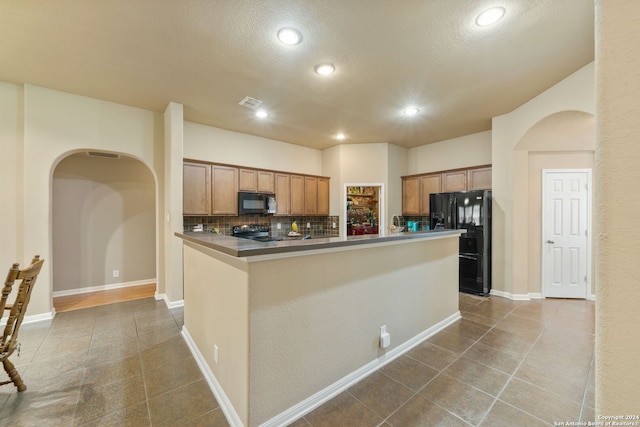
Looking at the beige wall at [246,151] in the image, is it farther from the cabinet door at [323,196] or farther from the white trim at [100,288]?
the white trim at [100,288]

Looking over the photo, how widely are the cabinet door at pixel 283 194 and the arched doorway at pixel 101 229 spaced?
8.32 feet

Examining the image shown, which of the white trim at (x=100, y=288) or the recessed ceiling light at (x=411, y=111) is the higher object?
the recessed ceiling light at (x=411, y=111)

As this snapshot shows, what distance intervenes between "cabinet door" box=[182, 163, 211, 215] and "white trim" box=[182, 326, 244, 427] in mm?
2267

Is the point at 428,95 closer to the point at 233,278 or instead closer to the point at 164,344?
the point at 233,278

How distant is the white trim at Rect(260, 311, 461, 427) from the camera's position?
5.40ft

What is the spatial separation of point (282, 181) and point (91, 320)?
12.3 feet

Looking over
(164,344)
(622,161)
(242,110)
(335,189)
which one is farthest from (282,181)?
(622,161)

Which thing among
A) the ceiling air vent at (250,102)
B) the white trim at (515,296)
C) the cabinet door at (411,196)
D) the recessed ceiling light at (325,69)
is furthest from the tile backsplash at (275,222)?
the white trim at (515,296)

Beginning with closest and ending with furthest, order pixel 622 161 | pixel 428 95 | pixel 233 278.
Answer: pixel 622 161, pixel 233 278, pixel 428 95

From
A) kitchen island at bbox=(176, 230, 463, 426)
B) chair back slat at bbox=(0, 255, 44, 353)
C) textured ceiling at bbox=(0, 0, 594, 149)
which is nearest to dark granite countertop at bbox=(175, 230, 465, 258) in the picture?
kitchen island at bbox=(176, 230, 463, 426)

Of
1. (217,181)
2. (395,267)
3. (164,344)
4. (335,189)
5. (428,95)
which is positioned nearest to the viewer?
(395,267)

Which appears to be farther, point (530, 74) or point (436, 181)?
point (436, 181)

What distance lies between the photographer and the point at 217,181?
4566 millimetres

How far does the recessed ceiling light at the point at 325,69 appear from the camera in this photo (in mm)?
2801
